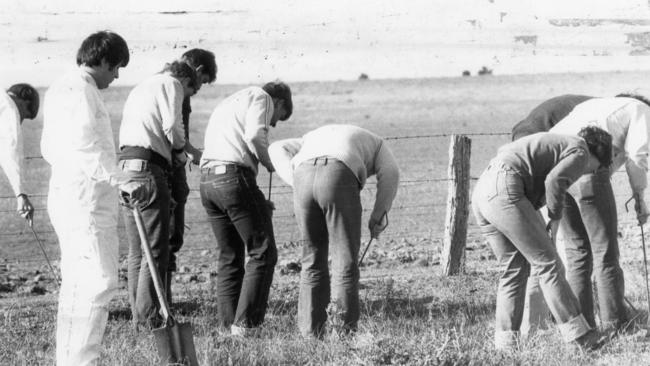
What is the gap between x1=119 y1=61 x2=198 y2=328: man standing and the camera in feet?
20.9

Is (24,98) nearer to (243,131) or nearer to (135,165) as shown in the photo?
(135,165)

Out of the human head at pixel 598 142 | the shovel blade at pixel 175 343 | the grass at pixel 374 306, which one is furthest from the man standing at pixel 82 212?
the human head at pixel 598 142

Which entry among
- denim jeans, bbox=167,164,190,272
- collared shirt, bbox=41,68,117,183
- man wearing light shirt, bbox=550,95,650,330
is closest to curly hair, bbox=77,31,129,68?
collared shirt, bbox=41,68,117,183

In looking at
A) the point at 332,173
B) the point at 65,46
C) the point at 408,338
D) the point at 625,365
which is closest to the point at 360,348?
the point at 408,338

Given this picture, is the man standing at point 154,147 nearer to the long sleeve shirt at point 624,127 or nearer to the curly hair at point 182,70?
the curly hair at point 182,70

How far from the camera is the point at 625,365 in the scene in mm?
5398

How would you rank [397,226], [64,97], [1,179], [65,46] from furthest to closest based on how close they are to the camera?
[1,179], [397,226], [65,46], [64,97]

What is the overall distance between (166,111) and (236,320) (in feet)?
4.40

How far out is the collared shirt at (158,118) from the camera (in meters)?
6.41

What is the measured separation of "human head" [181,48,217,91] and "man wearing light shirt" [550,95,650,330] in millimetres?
2214

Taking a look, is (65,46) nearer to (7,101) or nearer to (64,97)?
(7,101)

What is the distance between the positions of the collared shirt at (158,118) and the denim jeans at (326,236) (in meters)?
0.90

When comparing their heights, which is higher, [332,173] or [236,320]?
[332,173]

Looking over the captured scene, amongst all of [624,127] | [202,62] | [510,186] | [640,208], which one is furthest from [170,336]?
[640,208]
